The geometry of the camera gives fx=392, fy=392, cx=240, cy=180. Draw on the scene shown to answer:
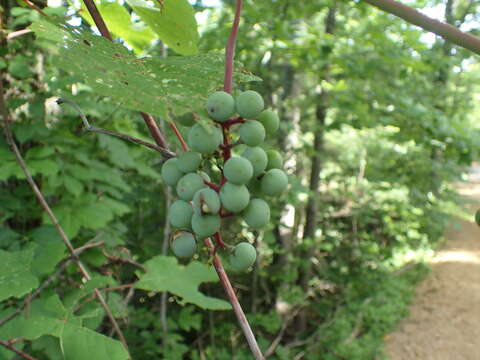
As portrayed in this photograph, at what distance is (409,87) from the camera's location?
4.75m

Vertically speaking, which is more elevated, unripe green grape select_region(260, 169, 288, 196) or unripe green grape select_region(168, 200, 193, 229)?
unripe green grape select_region(260, 169, 288, 196)

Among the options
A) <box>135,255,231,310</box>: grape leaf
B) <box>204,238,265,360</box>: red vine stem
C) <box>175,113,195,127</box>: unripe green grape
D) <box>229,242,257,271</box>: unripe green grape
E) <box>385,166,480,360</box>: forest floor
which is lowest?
<box>385,166,480,360</box>: forest floor

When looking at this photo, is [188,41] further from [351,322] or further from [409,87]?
[351,322]

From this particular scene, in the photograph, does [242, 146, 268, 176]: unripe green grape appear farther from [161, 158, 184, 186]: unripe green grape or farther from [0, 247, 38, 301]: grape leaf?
[0, 247, 38, 301]: grape leaf

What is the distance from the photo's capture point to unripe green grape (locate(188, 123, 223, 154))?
0.60 meters

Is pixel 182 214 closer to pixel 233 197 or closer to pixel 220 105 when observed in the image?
pixel 233 197

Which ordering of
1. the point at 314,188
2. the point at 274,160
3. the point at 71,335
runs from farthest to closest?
the point at 314,188, the point at 71,335, the point at 274,160

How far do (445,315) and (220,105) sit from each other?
8.03m

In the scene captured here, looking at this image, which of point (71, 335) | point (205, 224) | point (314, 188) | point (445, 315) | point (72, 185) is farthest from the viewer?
point (445, 315)

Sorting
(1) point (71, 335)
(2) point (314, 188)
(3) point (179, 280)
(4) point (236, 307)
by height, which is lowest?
(2) point (314, 188)

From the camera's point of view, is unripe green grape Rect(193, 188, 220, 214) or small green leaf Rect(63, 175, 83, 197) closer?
unripe green grape Rect(193, 188, 220, 214)

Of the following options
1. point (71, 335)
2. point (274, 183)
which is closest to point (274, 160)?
point (274, 183)

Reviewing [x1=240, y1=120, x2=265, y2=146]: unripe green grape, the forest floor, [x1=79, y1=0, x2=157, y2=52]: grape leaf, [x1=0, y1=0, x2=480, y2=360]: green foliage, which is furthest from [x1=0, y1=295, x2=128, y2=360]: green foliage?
the forest floor

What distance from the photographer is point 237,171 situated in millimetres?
617
